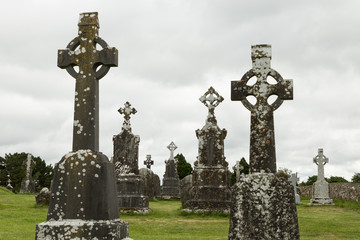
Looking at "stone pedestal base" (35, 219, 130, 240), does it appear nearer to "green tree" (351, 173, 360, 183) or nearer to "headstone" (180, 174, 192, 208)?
"headstone" (180, 174, 192, 208)

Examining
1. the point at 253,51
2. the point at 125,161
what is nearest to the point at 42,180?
the point at 125,161

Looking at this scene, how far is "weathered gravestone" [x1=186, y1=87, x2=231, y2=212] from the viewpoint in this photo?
1686cm

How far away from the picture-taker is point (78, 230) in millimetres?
5641

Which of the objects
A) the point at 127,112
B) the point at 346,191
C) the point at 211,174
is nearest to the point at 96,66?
the point at 211,174

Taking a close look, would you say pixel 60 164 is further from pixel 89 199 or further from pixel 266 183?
pixel 266 183

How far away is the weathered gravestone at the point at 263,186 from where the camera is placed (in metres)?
A: 6.49

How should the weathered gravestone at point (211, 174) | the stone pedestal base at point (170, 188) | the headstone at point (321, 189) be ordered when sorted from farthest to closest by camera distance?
the stone pedestal base at point (170, 188), the headstone at point (321, 189), the weathered gravestone at point (211, 174)

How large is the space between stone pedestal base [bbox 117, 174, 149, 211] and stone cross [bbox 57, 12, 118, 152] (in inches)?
464

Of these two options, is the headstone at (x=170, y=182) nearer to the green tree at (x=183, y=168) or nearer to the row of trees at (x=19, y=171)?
the green tree at (x=183, y=168)

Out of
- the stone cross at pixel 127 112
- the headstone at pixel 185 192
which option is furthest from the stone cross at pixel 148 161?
the stone cross at pixel 127 112

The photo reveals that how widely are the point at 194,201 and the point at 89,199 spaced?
11538 millimetres

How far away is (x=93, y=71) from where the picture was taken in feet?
21.0

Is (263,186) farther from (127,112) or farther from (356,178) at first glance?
(356,178)

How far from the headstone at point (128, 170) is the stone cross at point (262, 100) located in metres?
11.3
